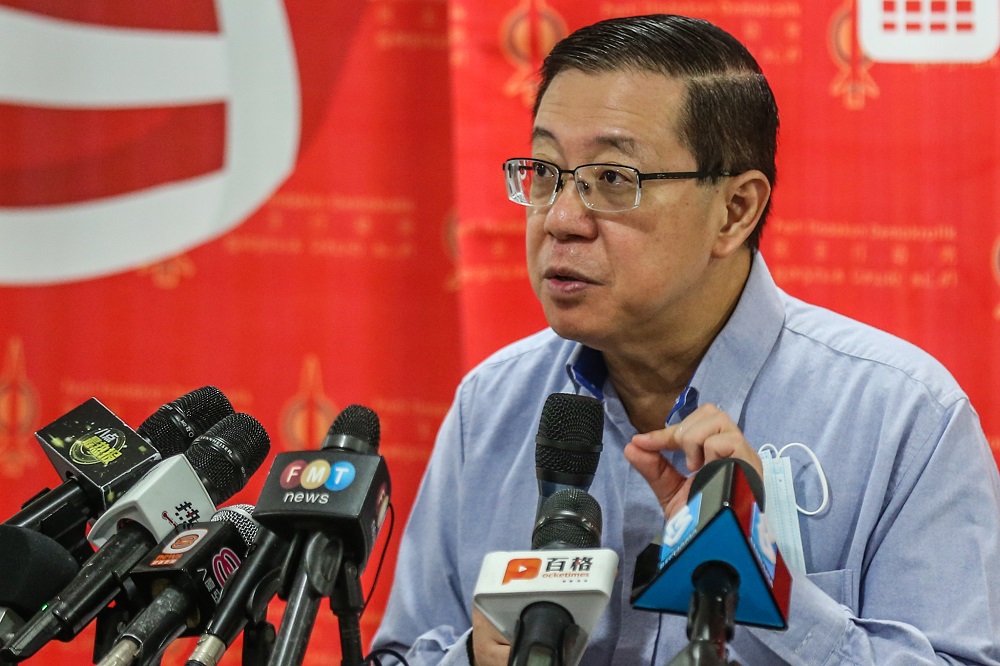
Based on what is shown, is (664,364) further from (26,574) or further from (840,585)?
(26,574)

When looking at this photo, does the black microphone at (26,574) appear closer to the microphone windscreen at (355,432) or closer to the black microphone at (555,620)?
the microphone windscreen at (355,432)

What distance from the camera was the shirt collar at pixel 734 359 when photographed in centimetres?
168

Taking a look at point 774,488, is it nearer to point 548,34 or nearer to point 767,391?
point 767,391

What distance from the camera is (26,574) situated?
1.12 m

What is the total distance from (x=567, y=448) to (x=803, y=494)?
519 millimetres

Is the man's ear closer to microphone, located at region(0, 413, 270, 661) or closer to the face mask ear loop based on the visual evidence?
the face mask ear loop

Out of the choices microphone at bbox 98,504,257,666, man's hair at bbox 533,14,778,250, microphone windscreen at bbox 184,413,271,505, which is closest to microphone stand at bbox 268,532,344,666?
microphone at bbox 98,504,257,666

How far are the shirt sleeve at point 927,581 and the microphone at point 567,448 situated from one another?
310 millimetres

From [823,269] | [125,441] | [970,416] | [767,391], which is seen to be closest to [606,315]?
[767,391]

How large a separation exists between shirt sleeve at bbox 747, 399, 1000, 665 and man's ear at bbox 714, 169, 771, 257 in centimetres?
42

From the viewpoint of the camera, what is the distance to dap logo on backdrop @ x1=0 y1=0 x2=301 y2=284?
2646 millimetres

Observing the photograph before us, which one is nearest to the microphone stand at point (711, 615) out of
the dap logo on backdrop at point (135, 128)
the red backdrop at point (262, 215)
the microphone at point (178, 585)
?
the microphone at point (178, 585)

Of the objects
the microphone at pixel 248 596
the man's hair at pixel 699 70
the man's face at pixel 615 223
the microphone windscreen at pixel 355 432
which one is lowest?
the microphone at pixel 248 596

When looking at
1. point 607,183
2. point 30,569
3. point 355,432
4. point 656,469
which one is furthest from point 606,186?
point 30,569
